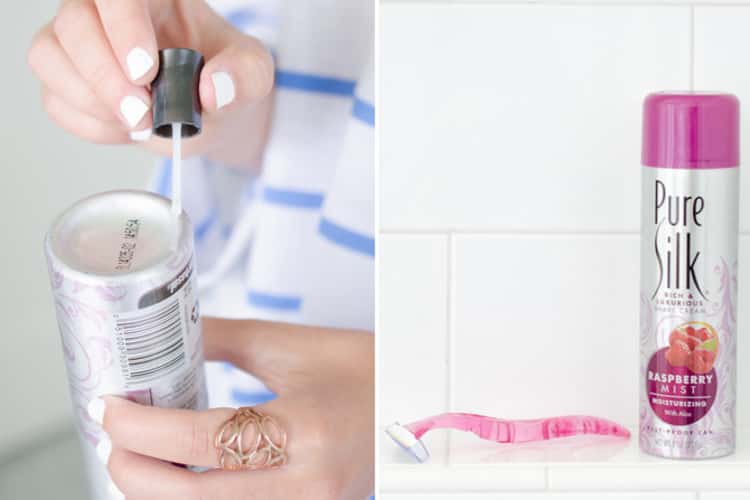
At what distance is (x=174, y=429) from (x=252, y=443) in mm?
48

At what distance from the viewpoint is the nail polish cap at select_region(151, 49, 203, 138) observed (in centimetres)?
42

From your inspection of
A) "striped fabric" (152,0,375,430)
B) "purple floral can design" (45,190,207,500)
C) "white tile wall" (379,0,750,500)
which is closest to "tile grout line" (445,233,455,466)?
"white tile wall" (379,0,750,500)

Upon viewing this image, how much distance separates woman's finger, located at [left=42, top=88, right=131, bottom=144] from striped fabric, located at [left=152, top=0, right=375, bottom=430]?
0.54 feet

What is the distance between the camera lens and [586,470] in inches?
14.5

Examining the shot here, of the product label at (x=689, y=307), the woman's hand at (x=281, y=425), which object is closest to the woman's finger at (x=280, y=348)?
the woman's hand at (x=281, y=425)

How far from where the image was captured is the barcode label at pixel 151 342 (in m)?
0.39

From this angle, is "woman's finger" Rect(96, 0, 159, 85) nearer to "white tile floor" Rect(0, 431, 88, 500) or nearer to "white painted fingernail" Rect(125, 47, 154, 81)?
"white painted fingernail" Rect(125, 47, 154, 81)

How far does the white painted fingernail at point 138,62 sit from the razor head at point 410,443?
7.5 inches

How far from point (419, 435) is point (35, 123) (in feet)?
2.01

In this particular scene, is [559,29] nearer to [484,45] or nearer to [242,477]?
[484,45]

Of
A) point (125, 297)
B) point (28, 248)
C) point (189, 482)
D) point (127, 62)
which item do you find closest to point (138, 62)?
point (127, 62)

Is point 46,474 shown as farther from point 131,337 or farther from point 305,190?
point 131,337

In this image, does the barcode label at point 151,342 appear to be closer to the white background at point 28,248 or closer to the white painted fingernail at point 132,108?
the white painted fingernail at point 132,108

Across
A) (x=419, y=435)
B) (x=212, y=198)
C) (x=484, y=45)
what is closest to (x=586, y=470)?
(x=419, y=435)
